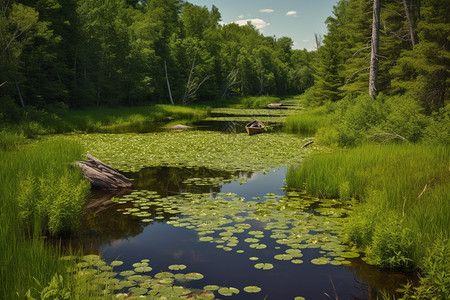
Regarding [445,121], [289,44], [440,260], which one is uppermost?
[289,44]

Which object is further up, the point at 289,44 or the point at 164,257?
the point at 289,44

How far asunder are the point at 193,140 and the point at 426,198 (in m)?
13.9

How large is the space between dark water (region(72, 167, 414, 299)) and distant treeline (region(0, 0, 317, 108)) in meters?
11.5

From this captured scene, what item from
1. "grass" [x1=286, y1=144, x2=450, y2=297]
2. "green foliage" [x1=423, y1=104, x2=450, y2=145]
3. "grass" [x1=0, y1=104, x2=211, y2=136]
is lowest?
"grass" [x1=286, y1=144, x2=450, y2=297]

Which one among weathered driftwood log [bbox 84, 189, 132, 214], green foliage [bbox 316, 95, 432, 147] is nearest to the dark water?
weathered driftwood log [bbox 84, 189, 132, 214]

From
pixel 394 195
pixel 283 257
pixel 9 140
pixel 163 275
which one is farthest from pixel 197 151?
pixel 163 275

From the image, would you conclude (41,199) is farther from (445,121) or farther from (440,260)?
(445,121)

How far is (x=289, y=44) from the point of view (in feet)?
368

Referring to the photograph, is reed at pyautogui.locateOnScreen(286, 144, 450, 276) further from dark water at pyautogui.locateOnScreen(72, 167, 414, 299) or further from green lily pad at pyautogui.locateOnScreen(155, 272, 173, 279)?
green lily pad at pyautogui.locateOnScreen(155, 272, 173, 279)

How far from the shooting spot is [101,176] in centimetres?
1014

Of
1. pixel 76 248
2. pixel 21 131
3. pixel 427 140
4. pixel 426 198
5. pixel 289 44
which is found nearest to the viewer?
pixel 76 248

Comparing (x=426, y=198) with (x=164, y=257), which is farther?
(x=426, y=198)

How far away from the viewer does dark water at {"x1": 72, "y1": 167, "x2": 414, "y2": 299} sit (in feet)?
15.9

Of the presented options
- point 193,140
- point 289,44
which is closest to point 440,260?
point 193,140
